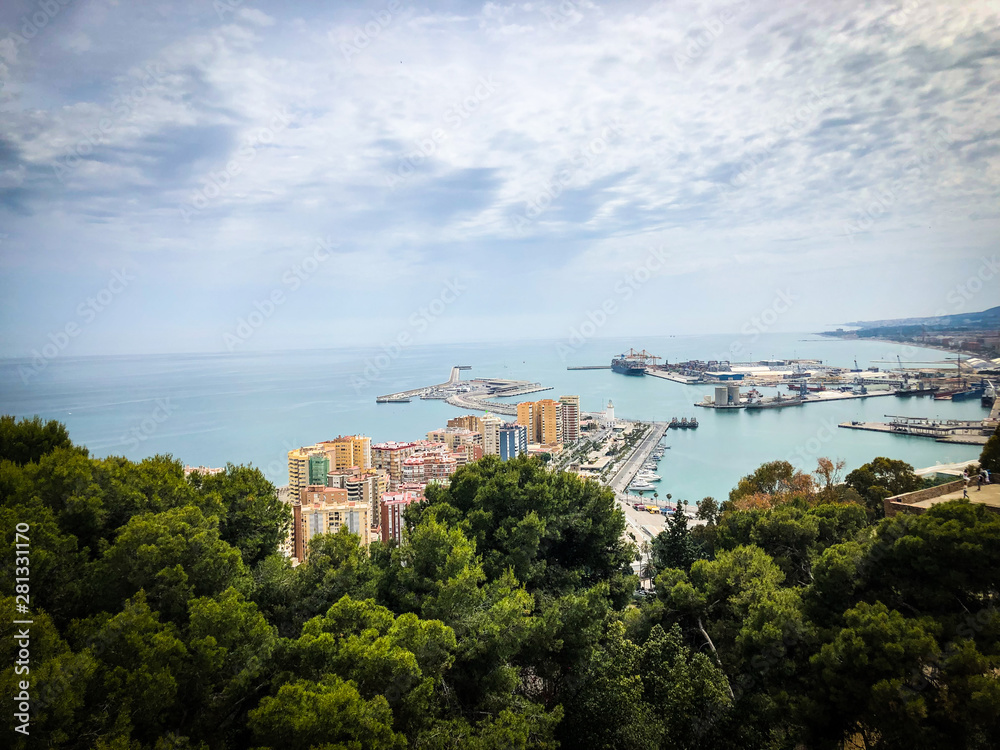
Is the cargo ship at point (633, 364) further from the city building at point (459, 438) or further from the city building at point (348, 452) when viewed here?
the city building at point (348, 452)

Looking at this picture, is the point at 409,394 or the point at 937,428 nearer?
the point at 937,428

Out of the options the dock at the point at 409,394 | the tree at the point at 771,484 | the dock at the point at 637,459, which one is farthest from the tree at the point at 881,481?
the dock at the point at 409,394

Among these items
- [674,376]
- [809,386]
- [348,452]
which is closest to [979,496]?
[348,452]

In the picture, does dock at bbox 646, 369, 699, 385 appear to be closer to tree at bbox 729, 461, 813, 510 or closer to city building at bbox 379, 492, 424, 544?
tree at bbox 729, 461, 813, 510

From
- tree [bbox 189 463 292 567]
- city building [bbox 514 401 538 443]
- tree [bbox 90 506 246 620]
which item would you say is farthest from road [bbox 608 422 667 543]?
tree [bbox 90 506 246 620]

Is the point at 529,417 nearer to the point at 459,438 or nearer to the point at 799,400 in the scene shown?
the point at 459,438

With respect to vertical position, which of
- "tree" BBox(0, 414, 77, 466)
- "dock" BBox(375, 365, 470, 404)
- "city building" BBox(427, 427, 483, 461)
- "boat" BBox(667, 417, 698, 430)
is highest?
"tree" BBox(0, 414, 77, 466)

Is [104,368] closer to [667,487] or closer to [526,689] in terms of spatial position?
[667,487]
